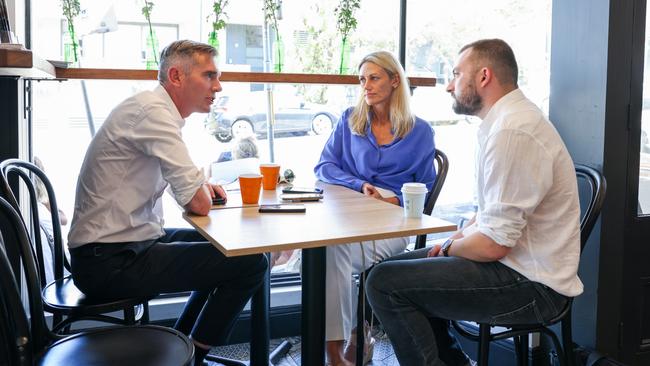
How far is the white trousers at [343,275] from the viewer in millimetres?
2496

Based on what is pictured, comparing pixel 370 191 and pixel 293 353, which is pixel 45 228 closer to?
pixel 293 353

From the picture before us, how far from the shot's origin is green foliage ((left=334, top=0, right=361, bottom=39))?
2.99 m

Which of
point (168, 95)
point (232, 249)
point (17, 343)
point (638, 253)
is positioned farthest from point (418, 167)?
point (17, 343)

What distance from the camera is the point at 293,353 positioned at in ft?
9.21

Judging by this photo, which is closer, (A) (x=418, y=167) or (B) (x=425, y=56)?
(A) (x=418, y=167)

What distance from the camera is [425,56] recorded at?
3.23 m

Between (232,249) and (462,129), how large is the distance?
2171mm

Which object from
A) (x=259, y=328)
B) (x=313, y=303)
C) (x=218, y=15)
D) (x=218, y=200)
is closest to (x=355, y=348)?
(x=259, y=328)

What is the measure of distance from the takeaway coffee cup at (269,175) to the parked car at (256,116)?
1.98ft

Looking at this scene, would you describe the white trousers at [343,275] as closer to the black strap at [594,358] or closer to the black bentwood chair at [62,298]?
the black bentwood chair at [62,298]

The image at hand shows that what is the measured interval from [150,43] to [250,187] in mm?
990

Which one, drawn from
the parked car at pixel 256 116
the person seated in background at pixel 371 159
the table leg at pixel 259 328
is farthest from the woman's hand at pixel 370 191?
the parked car at pixel 256 116

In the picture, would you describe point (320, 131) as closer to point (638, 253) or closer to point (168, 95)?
point (168, 95)

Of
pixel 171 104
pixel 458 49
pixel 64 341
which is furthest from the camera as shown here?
pixel 458 49
